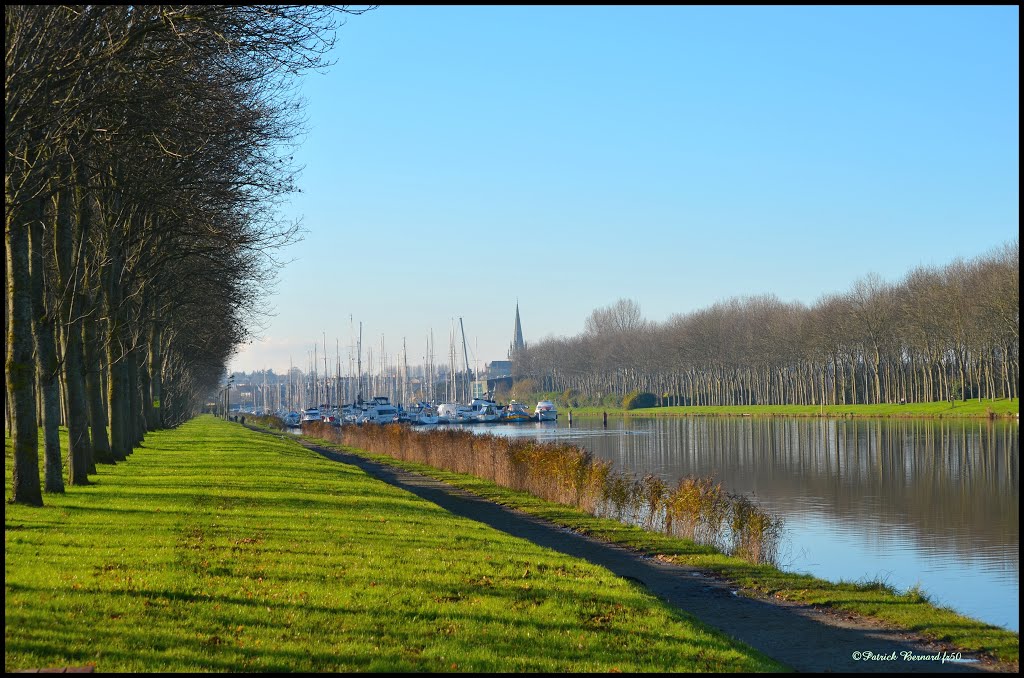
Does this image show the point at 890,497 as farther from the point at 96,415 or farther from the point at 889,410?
the point at 889,410

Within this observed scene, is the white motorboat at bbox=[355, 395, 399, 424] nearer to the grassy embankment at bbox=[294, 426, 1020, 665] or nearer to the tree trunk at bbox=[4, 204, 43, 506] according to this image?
the grassy embankment at bbox=[294, 426, 1020, 665]

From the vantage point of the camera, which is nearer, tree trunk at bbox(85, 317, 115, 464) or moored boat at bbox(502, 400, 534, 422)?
tree trunk at bbox(85, 317, 115, 464)

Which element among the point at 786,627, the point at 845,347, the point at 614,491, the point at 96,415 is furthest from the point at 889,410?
the point at 786,627

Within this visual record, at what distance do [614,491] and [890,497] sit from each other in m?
10.3

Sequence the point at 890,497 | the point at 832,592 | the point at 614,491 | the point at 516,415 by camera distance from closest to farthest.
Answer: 1. the point at 832,592
2. the point at 614,491
3. the point at 890,497
4. the point at 516,415

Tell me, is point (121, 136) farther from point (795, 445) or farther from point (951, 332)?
point (951, 332)

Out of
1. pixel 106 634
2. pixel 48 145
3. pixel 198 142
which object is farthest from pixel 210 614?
pixel 198 142

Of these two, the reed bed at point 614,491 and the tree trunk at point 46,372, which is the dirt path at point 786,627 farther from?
the tree trunk at point 46,372

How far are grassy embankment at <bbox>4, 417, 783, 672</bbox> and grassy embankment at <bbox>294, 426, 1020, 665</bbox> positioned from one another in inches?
137

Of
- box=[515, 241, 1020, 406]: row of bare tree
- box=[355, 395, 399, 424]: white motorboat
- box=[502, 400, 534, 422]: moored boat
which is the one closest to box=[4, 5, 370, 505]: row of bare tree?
box=[515, 241, 1020, 406]: row of bare tree

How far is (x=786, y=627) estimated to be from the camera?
46.2 ft

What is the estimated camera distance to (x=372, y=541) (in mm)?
16891

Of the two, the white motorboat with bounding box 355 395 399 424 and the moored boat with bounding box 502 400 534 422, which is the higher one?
the white motorboat with bounding box 355 395 399 424

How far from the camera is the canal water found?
67.3 ft
